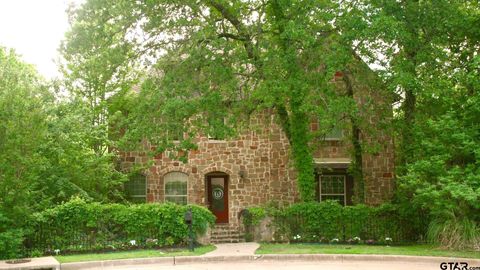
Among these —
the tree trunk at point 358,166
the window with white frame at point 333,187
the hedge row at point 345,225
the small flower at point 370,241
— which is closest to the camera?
the small flower at point 370,241

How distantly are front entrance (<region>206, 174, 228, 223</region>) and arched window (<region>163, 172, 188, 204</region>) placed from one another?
1.05 metres

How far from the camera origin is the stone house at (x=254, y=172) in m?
23.5

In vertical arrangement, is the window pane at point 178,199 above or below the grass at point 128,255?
above

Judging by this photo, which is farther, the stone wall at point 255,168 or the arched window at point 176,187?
the arched window at point 176,187

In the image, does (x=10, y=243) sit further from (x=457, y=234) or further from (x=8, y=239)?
(x=457, y=234)

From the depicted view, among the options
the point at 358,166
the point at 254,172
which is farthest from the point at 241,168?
the point at 358,166

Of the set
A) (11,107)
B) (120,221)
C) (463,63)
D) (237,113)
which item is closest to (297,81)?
(237,113)

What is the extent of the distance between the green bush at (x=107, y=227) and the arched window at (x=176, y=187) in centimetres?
703

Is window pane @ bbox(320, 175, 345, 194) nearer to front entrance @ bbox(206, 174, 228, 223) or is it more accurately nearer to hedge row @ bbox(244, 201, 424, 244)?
front entrance @ bbox(206, 174, 228, 223)

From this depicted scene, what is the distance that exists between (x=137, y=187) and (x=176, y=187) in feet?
5.63

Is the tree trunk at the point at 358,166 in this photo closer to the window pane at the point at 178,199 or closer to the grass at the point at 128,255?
the window pane at the point at 178,199

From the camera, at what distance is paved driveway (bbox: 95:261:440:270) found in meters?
12.7

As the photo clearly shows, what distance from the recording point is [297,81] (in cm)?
1664

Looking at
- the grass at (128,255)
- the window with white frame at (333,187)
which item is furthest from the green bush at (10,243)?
the window with white frame at (333,187)
